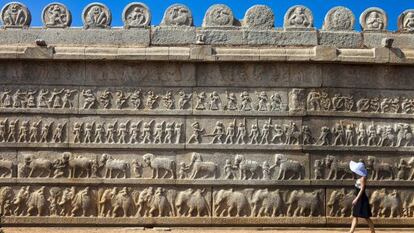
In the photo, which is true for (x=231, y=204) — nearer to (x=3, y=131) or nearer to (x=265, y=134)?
(x=265, y=134)

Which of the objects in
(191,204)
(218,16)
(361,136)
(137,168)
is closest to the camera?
(191,204)

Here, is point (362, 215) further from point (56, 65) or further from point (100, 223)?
point (56, 65)

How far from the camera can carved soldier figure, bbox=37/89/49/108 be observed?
1170 centimetres

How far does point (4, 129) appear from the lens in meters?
11.6

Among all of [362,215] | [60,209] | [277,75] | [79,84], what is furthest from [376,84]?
[60,209]

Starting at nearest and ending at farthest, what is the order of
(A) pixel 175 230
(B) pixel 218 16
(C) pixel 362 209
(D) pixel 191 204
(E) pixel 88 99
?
1. (C) pixel 362 209
2. (A) pixel 175 230
3. (D) pixel 191 204
4. (E) pixel 88 99
5. (B) pixel 218 16

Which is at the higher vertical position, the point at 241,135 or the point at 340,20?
→ the point at 340,20

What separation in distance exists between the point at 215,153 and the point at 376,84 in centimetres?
356

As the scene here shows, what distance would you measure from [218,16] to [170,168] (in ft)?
10.5

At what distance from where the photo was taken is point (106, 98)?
38.4 ft

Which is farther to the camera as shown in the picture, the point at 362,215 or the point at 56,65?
the point at 56,65

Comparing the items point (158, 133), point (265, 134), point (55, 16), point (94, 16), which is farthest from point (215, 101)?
point (55, 16)

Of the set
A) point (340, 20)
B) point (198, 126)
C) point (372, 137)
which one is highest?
point (340, 20)

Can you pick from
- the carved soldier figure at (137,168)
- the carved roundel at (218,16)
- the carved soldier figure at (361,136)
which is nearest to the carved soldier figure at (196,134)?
the carved soldier figure at (137,168)
